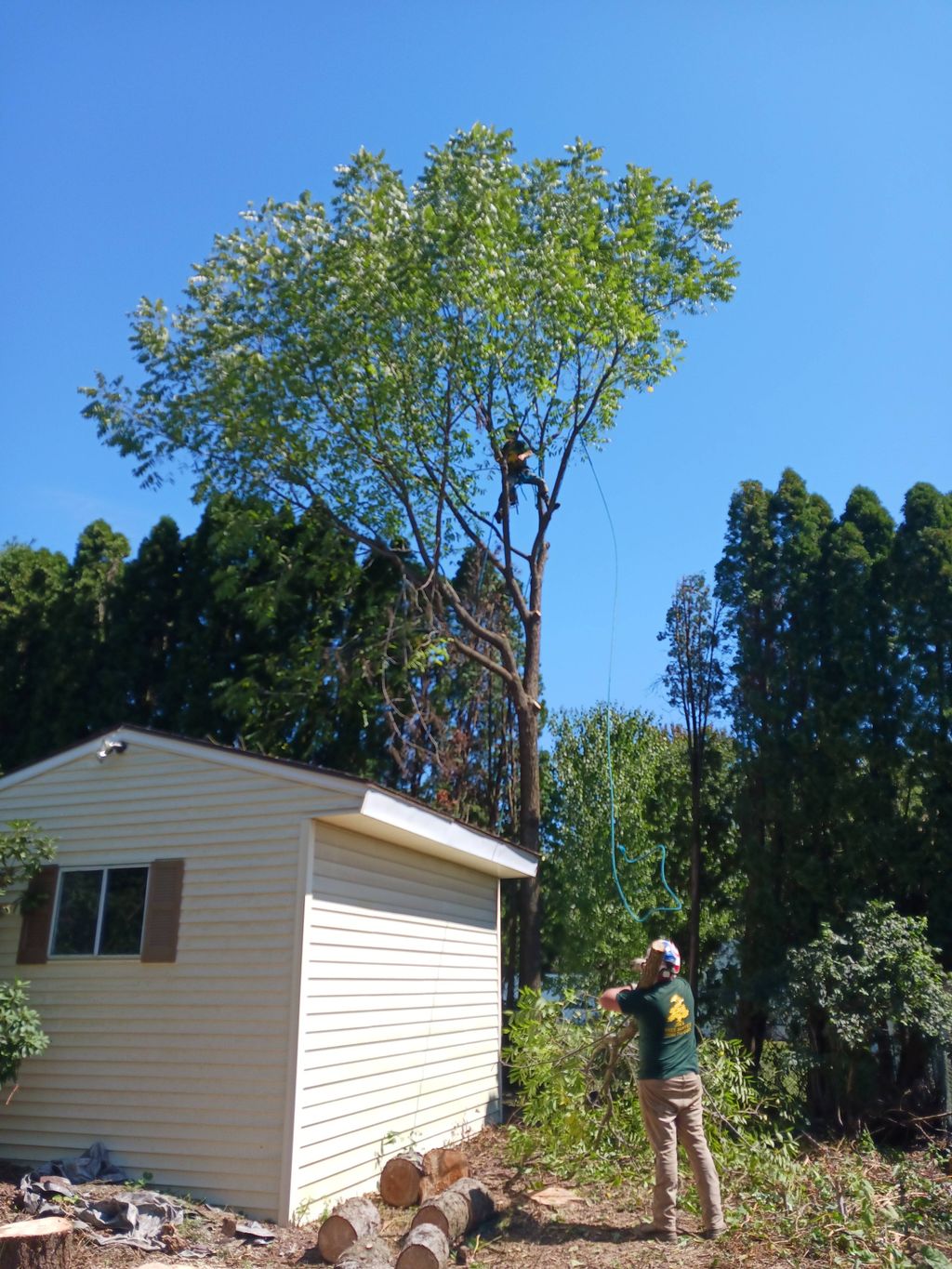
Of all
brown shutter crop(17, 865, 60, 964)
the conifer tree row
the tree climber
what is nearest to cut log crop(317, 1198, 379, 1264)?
brown shutter crop(17, 865, 60, 964)

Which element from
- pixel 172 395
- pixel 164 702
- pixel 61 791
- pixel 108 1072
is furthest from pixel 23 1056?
pixel 172 395

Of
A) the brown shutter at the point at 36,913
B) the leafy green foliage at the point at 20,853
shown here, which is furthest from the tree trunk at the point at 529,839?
the leafy green foliage at the point at 20,853

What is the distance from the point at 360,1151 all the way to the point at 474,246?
10064 mm

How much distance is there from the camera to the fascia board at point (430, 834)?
8.38m

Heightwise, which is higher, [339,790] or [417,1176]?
[339,790]

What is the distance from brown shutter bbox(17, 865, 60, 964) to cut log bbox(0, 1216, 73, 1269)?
3411 millimetres

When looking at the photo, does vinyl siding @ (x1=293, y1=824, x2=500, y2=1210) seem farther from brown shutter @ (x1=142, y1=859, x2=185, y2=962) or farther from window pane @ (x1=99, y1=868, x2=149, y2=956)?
window pane @ (x1=99, y1=868, x2=149, y2=956)

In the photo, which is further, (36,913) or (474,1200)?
(36,913)

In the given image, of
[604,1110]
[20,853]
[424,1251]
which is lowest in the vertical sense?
[424,1251]

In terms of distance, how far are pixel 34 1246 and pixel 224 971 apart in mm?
2550

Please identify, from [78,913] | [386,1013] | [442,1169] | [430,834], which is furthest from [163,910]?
[442,1169]

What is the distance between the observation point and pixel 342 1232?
6.78 m

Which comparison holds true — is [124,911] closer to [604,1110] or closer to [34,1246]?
[34,1246]

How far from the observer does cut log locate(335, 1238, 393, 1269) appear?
6434mm
